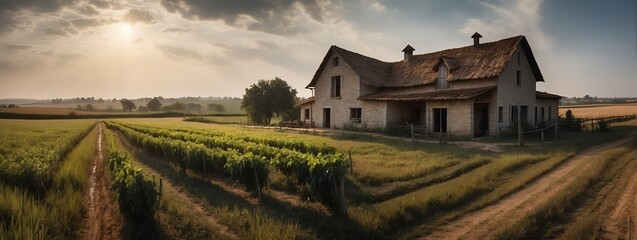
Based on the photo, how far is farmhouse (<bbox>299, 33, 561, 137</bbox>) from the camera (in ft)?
76.7

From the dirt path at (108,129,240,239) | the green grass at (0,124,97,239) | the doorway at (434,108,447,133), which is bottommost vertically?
the dirt path at (108,129,240,239)

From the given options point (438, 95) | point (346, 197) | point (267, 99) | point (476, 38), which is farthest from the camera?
point (267, 99)

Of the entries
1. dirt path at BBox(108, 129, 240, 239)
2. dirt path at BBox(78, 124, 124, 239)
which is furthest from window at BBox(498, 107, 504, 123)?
dirt path at BBox(78, 124, 124, 239)

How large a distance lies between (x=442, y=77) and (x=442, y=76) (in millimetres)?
83

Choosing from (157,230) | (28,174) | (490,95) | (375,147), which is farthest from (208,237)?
(490,95)

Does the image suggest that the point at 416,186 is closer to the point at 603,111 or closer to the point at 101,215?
the point at 101,215

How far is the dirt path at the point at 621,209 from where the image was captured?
6338mm

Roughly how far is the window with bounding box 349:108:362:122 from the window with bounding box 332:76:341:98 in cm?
211

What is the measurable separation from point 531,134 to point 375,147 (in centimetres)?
1314

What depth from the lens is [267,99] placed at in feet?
140

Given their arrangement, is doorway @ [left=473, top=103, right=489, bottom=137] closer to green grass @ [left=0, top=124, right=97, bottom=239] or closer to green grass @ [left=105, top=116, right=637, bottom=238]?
green grass @ [left=105, top=116, right=637, bottom=238]

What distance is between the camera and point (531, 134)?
23344mm

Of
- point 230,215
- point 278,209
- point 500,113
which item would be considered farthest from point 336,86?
point 230,215

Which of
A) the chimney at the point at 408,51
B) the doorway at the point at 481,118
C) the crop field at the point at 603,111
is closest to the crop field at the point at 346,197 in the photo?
the doorway at the point at 481,118
